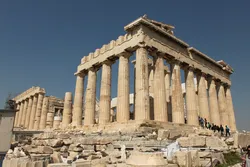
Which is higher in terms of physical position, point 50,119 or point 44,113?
point 44,113

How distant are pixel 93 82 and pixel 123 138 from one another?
1553cm

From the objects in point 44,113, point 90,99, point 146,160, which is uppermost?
point 90,99

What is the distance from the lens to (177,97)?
909 inches

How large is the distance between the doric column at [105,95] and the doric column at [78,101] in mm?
5820

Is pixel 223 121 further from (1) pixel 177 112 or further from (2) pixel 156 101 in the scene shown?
(2) pixel 156 101

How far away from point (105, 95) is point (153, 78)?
5775 mm

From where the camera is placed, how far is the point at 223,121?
31.0 metres

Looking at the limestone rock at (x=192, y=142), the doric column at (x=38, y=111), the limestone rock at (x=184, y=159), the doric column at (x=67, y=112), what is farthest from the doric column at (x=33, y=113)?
the limestone rock at (x=184, y=159)

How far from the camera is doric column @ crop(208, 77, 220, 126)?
28.4 metres

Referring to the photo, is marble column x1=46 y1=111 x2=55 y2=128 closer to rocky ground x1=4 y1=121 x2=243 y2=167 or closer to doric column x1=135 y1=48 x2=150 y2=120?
rocky ground x1=4 y1=121 x2=243 y2=167

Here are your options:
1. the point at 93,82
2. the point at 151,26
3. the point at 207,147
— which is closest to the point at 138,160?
the point at 207,147

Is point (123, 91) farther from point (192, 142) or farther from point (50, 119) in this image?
point (50, 119)

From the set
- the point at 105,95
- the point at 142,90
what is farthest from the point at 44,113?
the point at 142,90

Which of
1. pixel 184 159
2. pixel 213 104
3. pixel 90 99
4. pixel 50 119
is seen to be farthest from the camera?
pixel 50 119
